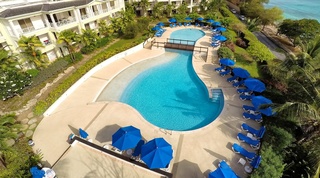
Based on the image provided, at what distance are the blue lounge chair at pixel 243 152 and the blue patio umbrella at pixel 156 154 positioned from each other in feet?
18.9

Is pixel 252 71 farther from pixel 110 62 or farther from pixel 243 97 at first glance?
pixel 110 62

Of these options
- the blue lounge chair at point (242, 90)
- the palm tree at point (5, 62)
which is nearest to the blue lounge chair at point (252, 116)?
the blue lounge chair at point (242, 90)

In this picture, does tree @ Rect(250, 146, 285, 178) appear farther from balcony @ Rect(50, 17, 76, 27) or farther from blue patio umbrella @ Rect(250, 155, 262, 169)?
balcony @ Rect(50, 17, 76, 27)

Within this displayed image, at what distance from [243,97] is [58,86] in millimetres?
22542

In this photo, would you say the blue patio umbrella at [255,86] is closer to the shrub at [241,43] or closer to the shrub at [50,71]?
the shrub at [241,43]

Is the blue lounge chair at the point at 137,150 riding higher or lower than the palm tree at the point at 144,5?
lower

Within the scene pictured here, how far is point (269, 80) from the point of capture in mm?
22641

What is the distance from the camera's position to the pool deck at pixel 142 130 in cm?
1393

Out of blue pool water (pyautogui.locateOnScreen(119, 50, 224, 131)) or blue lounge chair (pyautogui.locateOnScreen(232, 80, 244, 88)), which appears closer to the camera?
blue pool water (pyautogui.locateOnScreen(119, 50, 224, 131))

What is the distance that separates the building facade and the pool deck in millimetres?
10738

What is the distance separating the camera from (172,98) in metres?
21.6

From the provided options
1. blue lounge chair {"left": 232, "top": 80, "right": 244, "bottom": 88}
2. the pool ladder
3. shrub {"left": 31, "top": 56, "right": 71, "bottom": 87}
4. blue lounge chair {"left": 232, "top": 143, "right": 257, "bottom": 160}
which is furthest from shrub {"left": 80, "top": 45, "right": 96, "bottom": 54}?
blue lounge chair {"left": 232, "top": 143, "right": 257, "bottom": 160}

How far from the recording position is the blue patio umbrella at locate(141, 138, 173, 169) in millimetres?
12306

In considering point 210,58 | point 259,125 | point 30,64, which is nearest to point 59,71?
point 30,64
